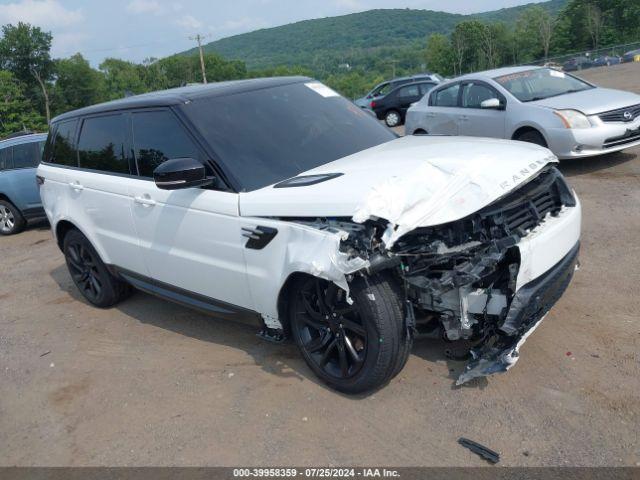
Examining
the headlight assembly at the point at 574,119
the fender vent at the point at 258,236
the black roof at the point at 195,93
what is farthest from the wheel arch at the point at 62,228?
the headlight assembly at the point at 574,119

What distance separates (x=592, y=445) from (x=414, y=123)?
25.1ft

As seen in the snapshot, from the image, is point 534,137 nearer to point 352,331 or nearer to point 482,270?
point 482,270

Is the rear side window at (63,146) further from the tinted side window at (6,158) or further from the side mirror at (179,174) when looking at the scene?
the tinted side window at (6,158)

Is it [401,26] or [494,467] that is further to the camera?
[401,26]

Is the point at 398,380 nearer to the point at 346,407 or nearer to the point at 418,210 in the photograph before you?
the point at 346,407

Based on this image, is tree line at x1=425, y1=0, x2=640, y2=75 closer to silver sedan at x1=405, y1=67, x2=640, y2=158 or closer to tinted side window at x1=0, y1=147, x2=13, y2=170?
silver sedan at x1=405, y1=67, x2=640, y2=158

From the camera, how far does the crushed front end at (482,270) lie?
2891 millimetres

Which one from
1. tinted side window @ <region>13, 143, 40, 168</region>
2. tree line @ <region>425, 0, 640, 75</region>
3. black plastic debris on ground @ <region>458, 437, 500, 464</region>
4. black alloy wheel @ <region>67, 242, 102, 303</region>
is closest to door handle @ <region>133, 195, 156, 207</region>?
black alloy wheel @ <region>67, 242, 102, 303</region>

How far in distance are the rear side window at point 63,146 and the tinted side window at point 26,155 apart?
473cm

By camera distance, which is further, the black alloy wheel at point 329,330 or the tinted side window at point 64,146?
the tinted side window at point 64,146

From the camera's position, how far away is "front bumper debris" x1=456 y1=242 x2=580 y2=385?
2.90m

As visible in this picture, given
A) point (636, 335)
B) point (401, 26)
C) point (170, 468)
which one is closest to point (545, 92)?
point (636, 335)

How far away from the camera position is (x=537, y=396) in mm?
A: 3086

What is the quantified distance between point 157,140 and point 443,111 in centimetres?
614
